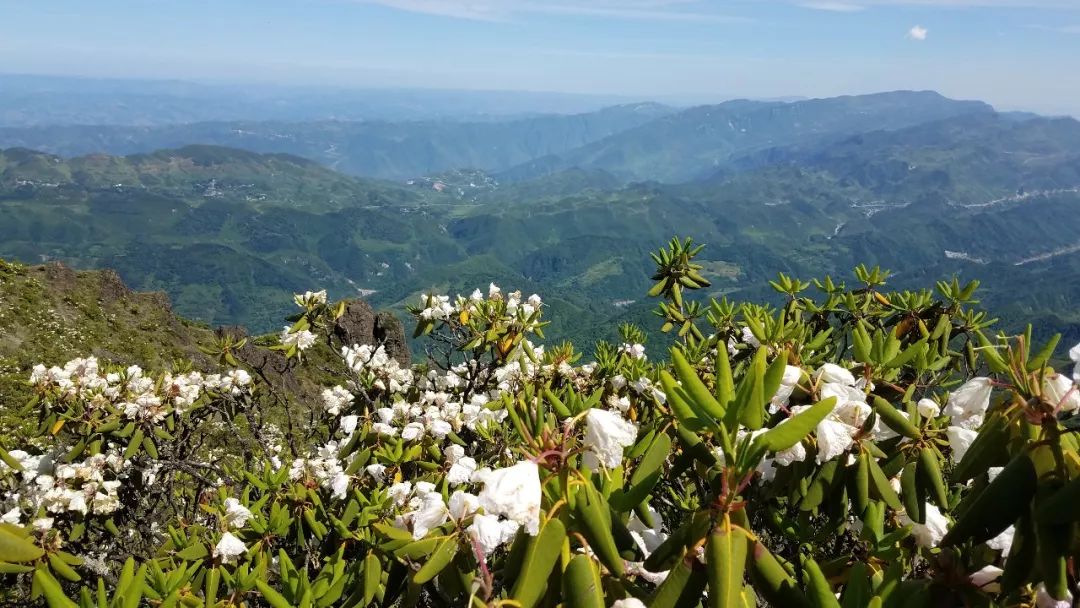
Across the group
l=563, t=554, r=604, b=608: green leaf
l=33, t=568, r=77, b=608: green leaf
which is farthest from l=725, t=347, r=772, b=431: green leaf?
l=33, t=568, r=77, b=608: green leaf

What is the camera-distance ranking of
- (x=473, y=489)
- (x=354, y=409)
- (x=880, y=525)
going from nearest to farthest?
1. (x=880, y=525)
2. (x=473, y=489)
3. (x=354, y=409)

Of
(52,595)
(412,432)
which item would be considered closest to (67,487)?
(412,432)

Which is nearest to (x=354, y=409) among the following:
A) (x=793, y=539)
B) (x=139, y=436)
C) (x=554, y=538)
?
(x=139, y=436)

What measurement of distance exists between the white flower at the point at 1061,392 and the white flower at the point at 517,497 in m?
1.65

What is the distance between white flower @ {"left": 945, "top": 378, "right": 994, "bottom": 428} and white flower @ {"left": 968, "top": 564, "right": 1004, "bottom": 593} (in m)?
0.65

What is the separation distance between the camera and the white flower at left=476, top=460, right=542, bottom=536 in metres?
1.81

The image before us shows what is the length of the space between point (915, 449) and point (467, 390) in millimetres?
6041

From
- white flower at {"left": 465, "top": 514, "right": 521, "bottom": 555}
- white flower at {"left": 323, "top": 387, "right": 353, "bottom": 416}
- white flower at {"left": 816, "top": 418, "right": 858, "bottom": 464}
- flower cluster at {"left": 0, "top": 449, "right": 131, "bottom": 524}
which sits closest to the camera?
white flower at {"left": 465, "top": 514, "right": 521, "bottom": 555}

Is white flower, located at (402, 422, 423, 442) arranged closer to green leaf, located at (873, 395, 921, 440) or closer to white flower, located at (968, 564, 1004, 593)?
green leaf, located at (873, 395, 921, 440)

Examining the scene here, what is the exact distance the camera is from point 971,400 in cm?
244

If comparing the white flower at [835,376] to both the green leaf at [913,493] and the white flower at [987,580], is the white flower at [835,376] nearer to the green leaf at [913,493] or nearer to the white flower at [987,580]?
the green leaf at [913,493]

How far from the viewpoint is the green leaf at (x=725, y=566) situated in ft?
5.32

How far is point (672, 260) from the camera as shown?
7969 millimetres

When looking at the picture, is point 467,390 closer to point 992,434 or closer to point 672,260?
point 672,260
